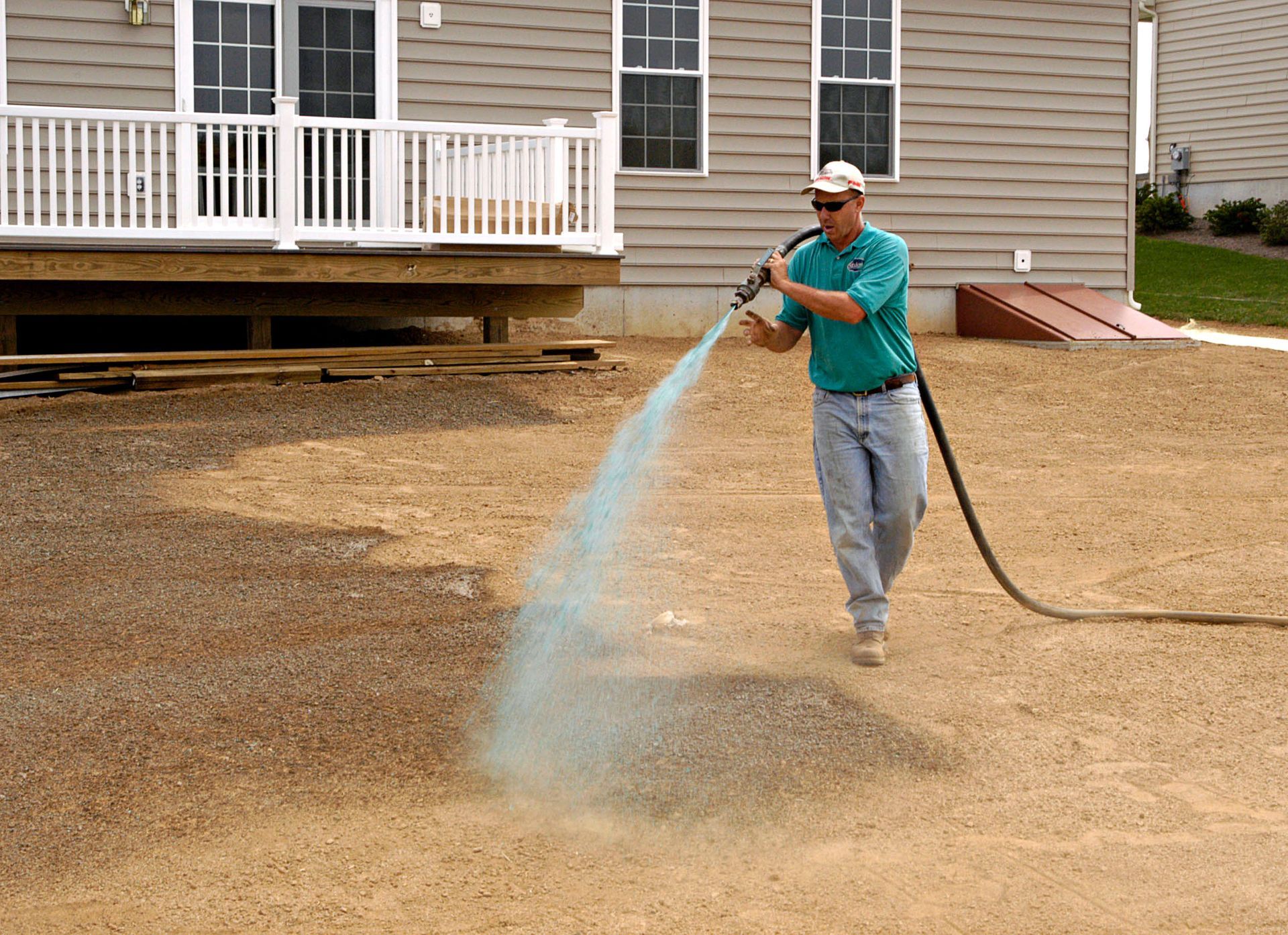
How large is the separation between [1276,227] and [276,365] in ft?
60.2

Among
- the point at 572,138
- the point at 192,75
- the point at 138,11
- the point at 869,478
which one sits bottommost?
the point at 869,478

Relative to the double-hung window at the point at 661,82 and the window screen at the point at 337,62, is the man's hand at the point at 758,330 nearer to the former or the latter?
the window screen at the point at 337,62

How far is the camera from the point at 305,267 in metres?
11.3

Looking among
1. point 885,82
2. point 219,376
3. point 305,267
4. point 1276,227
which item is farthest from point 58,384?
point 1276,227

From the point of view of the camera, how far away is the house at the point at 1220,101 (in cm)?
2491

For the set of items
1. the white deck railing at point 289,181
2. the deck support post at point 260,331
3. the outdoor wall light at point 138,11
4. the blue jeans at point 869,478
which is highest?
the outdoor wall light at point 138,11

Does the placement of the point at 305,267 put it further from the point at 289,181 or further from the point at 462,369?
the point at 462,369

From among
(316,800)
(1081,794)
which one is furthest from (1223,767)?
(316,800)

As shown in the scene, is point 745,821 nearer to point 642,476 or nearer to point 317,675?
point 317,675

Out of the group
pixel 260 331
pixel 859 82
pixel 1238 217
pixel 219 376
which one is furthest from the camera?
pixel 1238 217

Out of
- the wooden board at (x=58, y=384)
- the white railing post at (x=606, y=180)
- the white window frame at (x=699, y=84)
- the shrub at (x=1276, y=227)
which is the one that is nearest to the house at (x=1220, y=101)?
the shrub at (x=1276, y=227)

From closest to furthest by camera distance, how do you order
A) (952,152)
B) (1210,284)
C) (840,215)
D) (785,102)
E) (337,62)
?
(840,215) → (337,62) → (785,102) → (952,152) → (1210,284)

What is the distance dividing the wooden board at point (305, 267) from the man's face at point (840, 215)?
683cm

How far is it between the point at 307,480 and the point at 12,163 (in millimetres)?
5943
